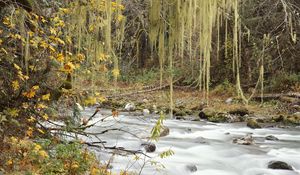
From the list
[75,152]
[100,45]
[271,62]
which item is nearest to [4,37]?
[100,45]

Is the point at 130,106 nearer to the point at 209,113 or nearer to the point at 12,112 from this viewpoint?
the point at 209,113

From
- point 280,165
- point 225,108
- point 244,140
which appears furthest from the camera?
point 225,108

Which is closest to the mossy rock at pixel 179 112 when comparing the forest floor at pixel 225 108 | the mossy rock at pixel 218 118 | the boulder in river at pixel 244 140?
the forest floor at pixel 225 108

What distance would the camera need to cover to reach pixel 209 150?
902cm

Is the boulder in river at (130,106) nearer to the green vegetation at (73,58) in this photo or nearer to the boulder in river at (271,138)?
the green vegetation at (73,58)

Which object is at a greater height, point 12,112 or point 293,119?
point 12,112

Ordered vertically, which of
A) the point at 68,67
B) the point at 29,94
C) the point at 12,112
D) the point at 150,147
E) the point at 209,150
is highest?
the point at 68,67

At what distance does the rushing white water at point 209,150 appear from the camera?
23.2ft

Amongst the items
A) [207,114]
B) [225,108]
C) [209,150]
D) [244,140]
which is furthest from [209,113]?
[209,150]

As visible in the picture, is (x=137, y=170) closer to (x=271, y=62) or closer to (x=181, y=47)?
(x=181, y=47)

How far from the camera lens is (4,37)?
476 cm

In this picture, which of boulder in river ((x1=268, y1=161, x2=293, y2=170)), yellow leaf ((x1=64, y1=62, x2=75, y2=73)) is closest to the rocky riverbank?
boulder in river ((x1=268, y1=161, x2=293, y2=170))

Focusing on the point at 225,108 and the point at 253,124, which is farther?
the point at 225,108

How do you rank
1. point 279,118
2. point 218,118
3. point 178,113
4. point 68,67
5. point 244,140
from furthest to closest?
point 178,113 < point 218,118 < point 279,118 < point 244,140 < point 68,67
